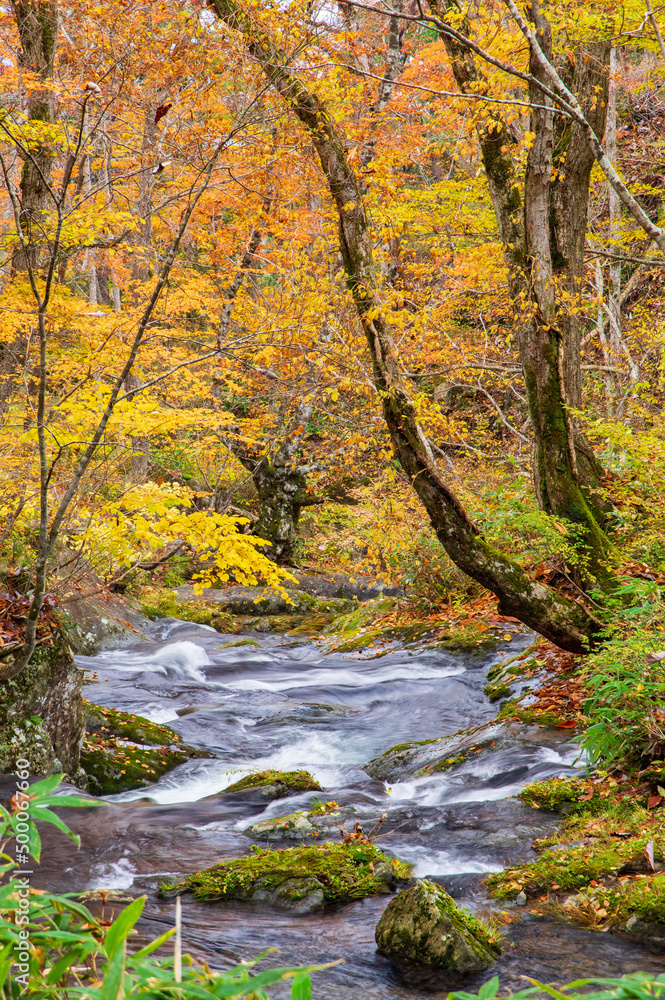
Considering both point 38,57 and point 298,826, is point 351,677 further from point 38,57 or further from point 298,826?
point 38,57

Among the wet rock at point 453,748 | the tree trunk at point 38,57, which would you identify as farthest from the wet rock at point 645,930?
the tree trunk at point 38,57

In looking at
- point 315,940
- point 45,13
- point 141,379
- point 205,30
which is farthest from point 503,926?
point 141,379

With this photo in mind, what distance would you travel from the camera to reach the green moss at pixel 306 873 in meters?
3.86

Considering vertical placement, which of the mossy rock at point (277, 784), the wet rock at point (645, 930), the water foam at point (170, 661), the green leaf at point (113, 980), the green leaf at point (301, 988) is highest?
the green leaf at point (113, 980)

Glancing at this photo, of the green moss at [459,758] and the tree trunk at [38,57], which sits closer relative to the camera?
the green moss at [459,758]

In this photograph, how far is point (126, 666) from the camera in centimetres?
1046

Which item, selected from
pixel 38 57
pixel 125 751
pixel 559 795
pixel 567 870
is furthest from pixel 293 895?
pixel 38 57

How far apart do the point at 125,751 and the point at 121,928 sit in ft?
19.3

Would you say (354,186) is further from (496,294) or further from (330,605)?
(330,605)

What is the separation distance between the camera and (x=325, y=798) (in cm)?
560

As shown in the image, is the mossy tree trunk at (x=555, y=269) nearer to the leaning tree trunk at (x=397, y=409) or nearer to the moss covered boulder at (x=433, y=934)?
the leaning tree trunk at (x=397, y=409)

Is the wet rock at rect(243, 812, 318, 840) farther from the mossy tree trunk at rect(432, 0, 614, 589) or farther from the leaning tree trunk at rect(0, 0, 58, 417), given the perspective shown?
the leaning tree trunk at rect(0, 0, 58, 417)

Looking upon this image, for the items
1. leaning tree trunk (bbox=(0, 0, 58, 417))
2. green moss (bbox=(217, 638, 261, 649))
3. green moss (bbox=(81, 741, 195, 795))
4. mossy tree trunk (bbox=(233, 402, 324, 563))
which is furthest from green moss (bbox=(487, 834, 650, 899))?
mossy tree trunk (bbox=(233, 402, 324, 563))

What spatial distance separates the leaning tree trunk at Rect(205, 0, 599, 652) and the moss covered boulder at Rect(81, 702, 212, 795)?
3496mm
